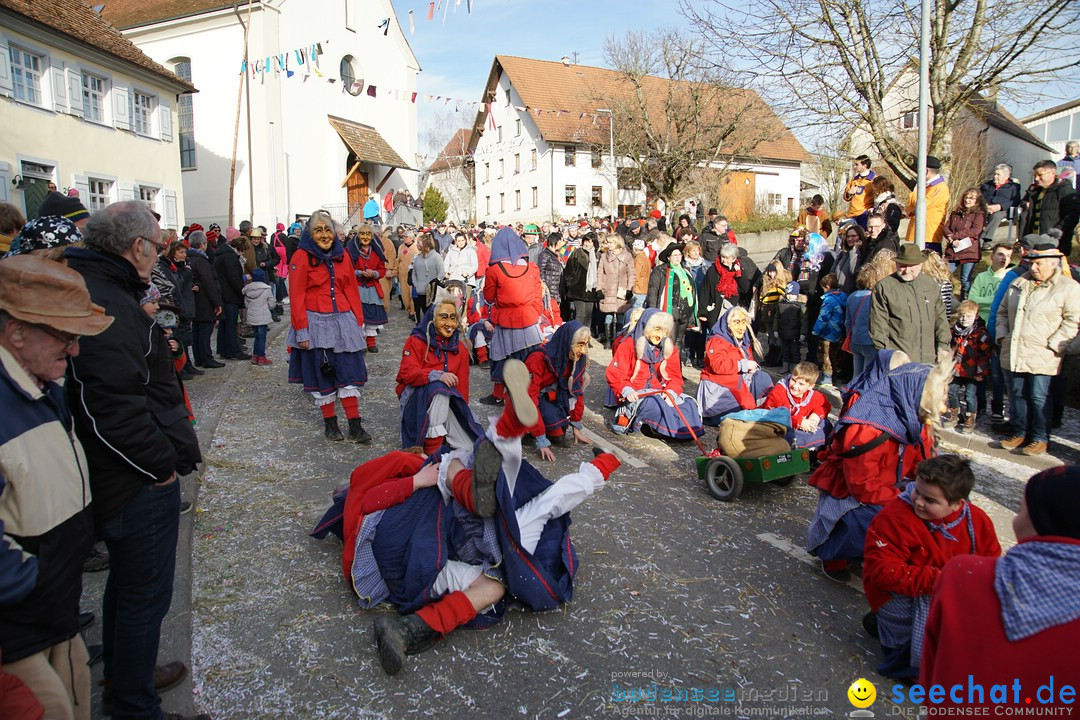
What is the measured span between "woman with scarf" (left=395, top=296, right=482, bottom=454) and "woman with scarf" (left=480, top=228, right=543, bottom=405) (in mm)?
2101

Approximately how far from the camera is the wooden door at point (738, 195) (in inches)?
1570

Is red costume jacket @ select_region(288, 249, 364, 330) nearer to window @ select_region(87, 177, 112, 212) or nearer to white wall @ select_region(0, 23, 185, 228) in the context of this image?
white wall @ select_region(0, 23, 185, 228)

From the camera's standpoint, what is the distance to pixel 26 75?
17.6 m

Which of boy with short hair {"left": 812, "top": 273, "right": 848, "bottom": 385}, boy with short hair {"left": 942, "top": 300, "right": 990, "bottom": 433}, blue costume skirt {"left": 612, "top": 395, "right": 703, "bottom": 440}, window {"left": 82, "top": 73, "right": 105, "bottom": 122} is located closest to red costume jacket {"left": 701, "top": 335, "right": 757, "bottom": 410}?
blue costume skirt {"left": 612, "top": 395, "right": 703, "bottom": 440}

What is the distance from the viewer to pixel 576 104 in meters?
44.9

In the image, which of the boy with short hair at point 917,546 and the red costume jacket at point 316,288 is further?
the red costume jacket at point 316,288

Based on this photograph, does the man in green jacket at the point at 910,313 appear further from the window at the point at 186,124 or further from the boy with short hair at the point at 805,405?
the window at the point at 186,124

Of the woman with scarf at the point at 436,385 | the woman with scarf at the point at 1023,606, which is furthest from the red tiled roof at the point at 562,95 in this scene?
the woman with scarf at the point at 1023,606

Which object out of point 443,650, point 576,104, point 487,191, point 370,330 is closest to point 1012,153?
point 576,104

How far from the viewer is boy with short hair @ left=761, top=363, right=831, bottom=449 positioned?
6.36 meters

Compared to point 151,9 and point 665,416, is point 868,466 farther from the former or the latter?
point 151,9

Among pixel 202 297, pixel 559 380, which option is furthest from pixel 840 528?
pixel 202 297

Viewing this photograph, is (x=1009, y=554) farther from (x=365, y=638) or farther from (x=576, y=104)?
(x=576, y=104)

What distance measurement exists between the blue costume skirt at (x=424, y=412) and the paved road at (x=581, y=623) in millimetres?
705
